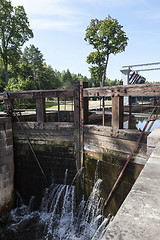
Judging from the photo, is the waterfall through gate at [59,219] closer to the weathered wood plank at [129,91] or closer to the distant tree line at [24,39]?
the weathered wood plank at [129,91]

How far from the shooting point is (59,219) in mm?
7977

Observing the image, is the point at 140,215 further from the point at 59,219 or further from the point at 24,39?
the point at 24,39

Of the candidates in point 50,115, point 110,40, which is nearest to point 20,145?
point 50,115

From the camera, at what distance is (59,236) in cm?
706

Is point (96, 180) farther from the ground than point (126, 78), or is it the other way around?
point (126, 78)

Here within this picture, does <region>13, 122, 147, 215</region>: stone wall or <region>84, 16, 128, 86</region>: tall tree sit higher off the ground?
<region>84, 16, 128, 86</region>: tall tree

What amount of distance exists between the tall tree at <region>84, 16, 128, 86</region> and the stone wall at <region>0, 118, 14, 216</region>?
22.7 meters

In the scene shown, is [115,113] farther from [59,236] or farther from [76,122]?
[59,236]

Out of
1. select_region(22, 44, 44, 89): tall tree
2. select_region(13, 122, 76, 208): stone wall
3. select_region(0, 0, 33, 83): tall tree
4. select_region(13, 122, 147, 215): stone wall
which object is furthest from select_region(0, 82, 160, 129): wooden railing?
select_region(22, 44, 44, 89): tall tree

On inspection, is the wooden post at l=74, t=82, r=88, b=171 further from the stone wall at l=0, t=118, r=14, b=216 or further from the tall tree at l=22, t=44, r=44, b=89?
the tall tree at l=22, t=44, r=44, b=89

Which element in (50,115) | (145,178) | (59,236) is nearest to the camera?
(145,178)

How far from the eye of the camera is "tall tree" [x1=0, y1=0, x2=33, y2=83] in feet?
81.1

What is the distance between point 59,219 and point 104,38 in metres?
28.1

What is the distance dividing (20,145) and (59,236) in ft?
14.6
